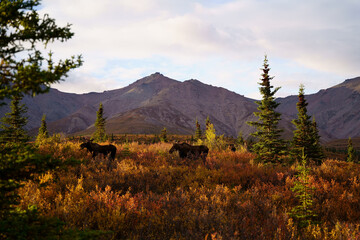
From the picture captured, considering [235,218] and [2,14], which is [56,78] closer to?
[2,14]

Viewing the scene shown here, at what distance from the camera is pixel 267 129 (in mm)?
15516

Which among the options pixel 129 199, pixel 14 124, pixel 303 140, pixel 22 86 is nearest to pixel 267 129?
pixel 303 140

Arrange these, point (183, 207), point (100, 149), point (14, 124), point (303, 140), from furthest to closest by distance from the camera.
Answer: point (14, 124), point (303, 140), point (100, 149), point (183, 207)

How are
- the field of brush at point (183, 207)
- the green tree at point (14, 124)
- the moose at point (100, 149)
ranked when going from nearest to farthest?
the field of brush at point (183, 207), the moose at point (100, 149), the green tree at point (14, 124)

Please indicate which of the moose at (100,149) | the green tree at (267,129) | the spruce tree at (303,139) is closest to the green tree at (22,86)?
the moose at (100,149)

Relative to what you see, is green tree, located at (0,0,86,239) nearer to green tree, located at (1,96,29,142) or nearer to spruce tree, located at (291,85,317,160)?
spruce tree, located at (291,85,317,160)

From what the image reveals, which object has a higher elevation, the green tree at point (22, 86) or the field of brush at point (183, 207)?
the green tree at point (22, 86)

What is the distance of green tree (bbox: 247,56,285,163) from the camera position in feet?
48.0

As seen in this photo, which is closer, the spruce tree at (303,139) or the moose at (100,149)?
the moose at (100,149)

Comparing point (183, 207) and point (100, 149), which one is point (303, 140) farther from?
point (183, 207)

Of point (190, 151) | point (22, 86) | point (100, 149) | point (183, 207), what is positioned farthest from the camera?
point (190, 151)

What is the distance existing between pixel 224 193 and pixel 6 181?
479 centimetres

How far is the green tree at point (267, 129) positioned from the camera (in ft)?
48.0

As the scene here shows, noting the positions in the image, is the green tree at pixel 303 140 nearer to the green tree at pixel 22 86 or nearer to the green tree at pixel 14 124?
the green tree at pixel 22 86
